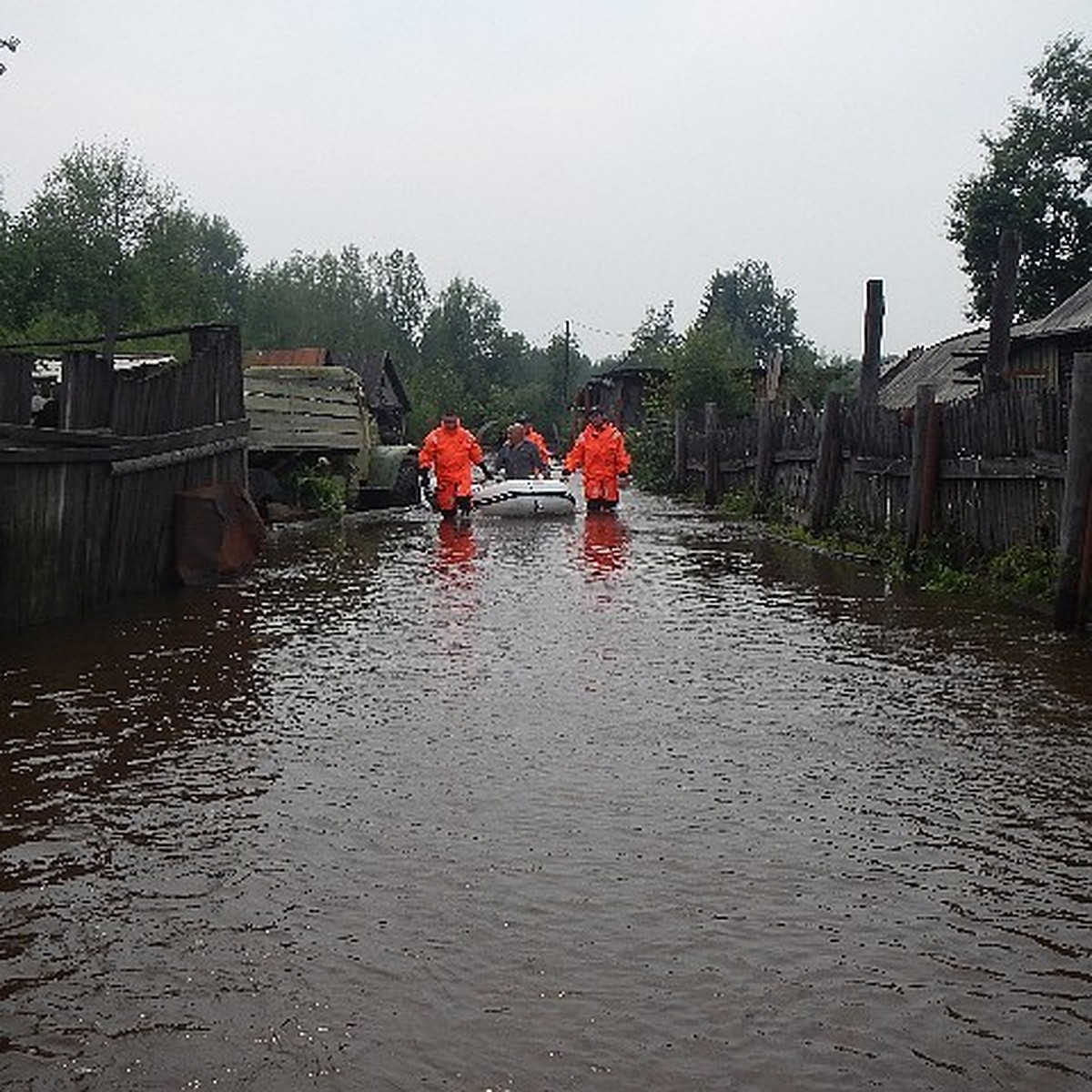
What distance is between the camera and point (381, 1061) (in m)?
3.19

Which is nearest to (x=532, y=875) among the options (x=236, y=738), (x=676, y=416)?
(x=236, y=738)

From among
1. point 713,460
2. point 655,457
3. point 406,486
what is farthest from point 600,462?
point 655,457

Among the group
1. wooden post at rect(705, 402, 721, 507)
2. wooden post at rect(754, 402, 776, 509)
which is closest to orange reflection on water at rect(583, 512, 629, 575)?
wooden post at rect(754, 402, 776, 509)

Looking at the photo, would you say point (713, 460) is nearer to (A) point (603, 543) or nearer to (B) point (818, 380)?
(A) point (603, 543)

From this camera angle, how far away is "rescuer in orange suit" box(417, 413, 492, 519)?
20.9 metres

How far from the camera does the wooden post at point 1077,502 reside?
9.34 metres

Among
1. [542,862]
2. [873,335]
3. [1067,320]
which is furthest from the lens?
[1067,320]

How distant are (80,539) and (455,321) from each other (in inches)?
3804

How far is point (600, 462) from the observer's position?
74.5ft

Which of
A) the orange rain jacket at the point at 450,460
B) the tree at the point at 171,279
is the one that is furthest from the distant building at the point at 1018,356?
the tree at the point at 171,279

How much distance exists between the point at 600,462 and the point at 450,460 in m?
2.83

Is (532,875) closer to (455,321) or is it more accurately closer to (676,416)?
(676,416)

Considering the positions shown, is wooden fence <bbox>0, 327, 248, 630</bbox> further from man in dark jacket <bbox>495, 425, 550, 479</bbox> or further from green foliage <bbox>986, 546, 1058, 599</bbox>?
man in dark jacket <bbox>495, 425, 550, 479</bbox>

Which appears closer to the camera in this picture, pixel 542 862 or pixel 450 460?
pixel 542 862
